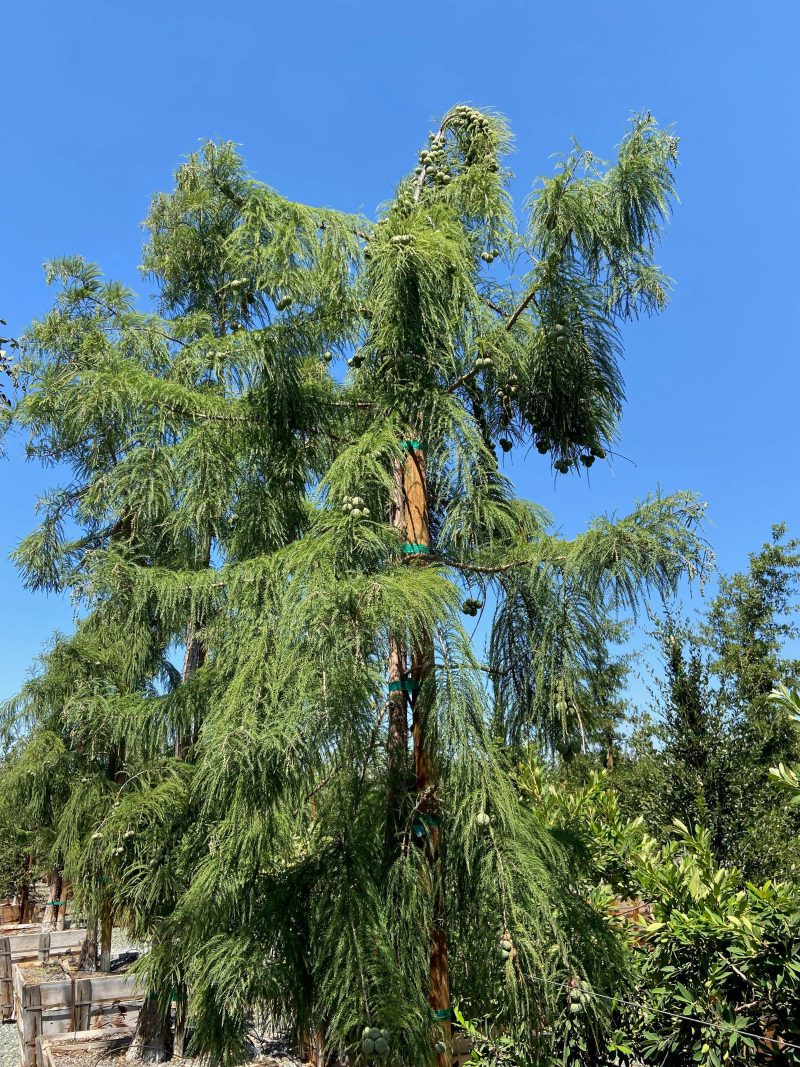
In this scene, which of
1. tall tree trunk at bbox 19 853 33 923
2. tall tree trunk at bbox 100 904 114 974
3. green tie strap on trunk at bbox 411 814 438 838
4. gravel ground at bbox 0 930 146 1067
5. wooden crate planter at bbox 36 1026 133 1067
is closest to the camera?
green tie strap on trunk at bbox 411 814 438 838

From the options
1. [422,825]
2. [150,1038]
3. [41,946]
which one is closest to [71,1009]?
[150,1038]

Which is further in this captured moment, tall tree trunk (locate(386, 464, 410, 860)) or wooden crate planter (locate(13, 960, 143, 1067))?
wooden crate planter (locate(13, 960, 143, 1067))

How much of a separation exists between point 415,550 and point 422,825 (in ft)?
2.56

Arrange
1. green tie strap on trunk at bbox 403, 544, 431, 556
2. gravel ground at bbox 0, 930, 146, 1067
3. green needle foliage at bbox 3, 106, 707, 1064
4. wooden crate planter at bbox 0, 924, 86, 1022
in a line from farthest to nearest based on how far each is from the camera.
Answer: wooden crate planter at bbox 0, 924, 86, 1022 < gravel ground at bbox 0, 930, 146, 1067 < green tie strap on trunk at bbox 403, 544, 431, 556 < green needle foliage at bbox 3, 106, 707, 1064

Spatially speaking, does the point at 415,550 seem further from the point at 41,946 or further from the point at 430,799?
the point at 41,946

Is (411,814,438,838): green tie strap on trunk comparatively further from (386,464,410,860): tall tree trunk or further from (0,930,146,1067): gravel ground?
(0,930,146,1067): gravel ground

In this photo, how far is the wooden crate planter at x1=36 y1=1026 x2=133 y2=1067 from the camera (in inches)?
239

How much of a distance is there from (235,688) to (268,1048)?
207 inches

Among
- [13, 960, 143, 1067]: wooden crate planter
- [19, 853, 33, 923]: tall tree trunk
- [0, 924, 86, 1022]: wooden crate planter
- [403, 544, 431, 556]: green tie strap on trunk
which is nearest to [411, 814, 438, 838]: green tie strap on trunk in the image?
[403, 544, 431, 556]: green tie strap on trunk

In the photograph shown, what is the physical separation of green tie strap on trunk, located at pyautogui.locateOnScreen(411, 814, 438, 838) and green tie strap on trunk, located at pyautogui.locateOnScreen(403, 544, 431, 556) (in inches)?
29.2

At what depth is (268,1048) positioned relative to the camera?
6230 millimetres

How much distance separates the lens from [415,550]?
2.44 meters

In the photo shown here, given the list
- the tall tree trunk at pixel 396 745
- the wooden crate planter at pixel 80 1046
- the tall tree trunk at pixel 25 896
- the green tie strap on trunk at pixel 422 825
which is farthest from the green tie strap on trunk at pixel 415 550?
the tall tree trunk at pixel 25 896

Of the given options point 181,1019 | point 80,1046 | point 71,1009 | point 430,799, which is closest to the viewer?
point 430,799
